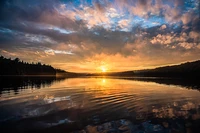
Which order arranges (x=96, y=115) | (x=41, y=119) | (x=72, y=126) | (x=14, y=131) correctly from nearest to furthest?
(x=14, y=131) → (x=72, y=126) → (x=41, y=119) → (x=96, y=115)

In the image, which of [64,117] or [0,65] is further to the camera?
[0,65]

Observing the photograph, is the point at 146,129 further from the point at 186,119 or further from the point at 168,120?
the point at 186,119

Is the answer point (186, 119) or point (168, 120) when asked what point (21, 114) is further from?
point (186, 119)

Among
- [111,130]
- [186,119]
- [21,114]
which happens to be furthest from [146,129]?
[21,114]

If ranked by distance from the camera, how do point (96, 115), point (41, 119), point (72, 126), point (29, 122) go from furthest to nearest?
1. point (96, 115)
2. point (41, 119)
3. point (29, 122)
4. point (72, 126)

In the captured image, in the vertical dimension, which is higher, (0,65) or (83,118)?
(0,65)

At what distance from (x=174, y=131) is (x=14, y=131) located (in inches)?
471

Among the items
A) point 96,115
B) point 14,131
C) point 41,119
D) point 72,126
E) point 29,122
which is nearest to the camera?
point 14,131

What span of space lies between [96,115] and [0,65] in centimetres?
20388

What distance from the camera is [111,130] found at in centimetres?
1055

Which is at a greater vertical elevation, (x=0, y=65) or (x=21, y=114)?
(x=0, y=65)

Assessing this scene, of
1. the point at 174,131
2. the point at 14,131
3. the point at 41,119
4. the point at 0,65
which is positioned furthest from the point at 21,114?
the point at 0,65

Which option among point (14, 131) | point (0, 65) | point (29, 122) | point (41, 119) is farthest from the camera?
point (0, 65)

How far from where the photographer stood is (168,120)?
13.0 metres
